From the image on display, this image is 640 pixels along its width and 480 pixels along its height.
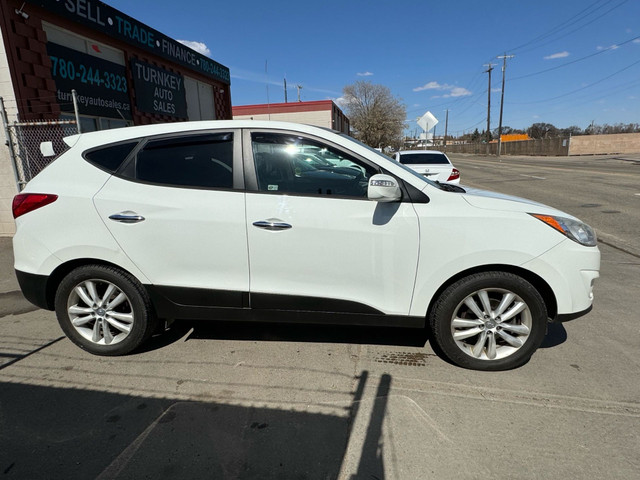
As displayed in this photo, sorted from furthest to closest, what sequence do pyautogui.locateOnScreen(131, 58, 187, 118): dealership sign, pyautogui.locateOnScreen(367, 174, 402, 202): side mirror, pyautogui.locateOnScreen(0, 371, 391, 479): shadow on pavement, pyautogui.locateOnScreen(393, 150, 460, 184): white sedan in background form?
pyautogui.locateOnScreen(131, 58, 187, 118): dealership sign
pyautogui.locateOnScreen(393, 150, 460, 184): white sedan in background
pyautogui.locateOnScreen(367, 174, 402, 202): side mirror
pyautogui.locateOnScreen(0, 371, 391, 479): shadow on pavement

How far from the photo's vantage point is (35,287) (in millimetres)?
3154

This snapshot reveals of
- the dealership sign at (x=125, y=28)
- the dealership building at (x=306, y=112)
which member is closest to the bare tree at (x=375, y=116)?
the dealership building at (x=306, y=112)

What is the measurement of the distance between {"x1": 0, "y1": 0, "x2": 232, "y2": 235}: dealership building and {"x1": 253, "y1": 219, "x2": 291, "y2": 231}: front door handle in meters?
6.32

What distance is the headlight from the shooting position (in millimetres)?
2750

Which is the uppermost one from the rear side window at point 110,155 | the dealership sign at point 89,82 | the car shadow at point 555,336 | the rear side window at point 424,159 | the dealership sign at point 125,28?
the dealership sign at point 125,28

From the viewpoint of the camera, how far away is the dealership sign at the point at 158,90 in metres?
10.7

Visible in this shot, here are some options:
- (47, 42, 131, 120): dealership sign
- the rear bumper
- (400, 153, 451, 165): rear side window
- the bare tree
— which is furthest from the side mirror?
the bare tree

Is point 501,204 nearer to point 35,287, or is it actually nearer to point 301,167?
Answer: point 301,167

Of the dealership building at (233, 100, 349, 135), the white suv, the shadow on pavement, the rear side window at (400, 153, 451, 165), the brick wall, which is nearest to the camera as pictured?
the shadow on pavement

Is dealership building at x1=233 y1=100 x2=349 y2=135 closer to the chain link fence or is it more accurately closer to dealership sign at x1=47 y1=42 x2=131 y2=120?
dealership sign at x1=47 y1=42 x2=131 y2=120

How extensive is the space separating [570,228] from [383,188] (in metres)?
1.42

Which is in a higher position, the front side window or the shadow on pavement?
the front side window

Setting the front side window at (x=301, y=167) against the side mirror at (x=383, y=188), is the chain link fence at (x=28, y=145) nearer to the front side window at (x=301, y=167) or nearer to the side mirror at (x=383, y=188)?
the front side window at (x=301, y=167)

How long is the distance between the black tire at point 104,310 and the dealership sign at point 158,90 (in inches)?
362
